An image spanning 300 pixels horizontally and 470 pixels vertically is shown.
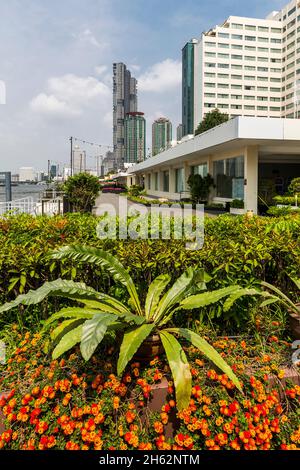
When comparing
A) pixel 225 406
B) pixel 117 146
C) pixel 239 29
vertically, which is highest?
pixel 239 29

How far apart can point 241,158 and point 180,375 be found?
17049 mm

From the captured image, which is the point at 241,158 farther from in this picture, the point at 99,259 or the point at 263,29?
the point at 263,29

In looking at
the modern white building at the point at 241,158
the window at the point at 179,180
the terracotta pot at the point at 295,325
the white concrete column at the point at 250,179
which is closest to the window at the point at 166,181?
the modern white building at the point at 241,158

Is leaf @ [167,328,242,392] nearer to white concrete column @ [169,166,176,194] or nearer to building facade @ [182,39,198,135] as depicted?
white concrete column @ [169,166,176,194]

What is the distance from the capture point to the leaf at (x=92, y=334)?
5.96 ft

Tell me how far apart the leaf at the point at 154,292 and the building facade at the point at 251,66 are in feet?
201

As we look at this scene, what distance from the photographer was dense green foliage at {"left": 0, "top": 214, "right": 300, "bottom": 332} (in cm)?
289

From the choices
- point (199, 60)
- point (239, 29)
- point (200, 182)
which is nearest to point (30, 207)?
point (200, 182)

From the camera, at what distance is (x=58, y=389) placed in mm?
2213

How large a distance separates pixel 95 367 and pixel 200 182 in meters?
20.5

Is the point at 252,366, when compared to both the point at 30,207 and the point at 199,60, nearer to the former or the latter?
the point at 30,207

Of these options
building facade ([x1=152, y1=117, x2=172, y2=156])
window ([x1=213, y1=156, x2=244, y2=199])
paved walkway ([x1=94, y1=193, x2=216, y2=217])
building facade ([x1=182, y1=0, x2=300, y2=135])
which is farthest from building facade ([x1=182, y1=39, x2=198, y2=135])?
window ([x1=213, y1=156, x2=244, y2=199])

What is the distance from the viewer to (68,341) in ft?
7.23

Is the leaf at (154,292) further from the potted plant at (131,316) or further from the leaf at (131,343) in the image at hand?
the leaf at (131,343)
